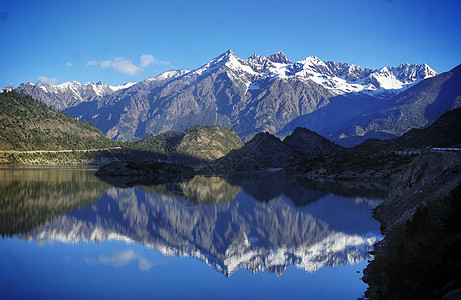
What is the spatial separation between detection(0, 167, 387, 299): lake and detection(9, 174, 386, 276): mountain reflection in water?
11 cm

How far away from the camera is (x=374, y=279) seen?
2361 cm

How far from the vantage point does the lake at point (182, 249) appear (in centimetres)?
2331

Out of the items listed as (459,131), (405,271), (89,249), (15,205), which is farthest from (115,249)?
(459,131)

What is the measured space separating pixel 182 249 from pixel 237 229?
1066 centimetres

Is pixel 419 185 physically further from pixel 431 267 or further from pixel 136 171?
pixel 136 171

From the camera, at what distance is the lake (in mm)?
23312

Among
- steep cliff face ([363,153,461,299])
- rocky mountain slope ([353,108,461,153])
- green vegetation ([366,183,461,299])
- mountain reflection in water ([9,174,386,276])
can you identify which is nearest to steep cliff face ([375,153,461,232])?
steep cliff face ([363,153,461,299])

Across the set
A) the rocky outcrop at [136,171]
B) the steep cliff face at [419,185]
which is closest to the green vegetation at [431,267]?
the steep cliff face at [419,185]

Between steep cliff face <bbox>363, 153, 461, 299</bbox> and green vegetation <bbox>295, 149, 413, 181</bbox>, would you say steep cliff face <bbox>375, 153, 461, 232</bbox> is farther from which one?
green vegetation <bbox>295, 149, 413, 181</bbox>

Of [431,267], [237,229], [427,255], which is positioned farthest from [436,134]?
[431,267]

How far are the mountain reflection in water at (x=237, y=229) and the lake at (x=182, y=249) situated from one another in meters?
0.11

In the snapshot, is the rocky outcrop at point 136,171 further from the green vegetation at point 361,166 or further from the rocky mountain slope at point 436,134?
the rocky mountain slope at point 436,134

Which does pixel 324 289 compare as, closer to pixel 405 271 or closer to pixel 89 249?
pixel 405 271

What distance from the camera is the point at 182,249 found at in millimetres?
33438
